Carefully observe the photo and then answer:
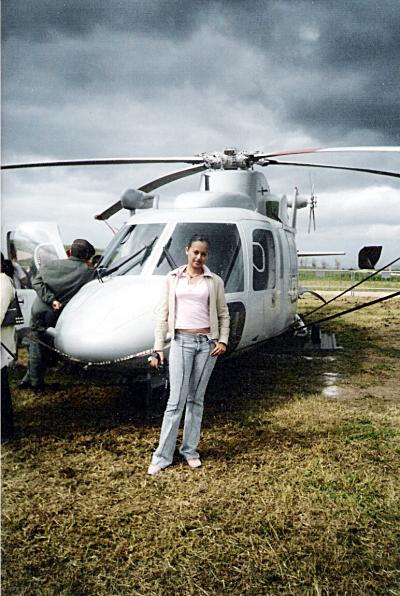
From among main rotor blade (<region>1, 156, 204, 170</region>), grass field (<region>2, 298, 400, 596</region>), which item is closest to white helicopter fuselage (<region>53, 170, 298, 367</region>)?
main rotor blade (<region>1, 156, 204, 170</region>)

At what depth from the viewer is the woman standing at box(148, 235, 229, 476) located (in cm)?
351

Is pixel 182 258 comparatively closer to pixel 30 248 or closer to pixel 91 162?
pixel 91 162

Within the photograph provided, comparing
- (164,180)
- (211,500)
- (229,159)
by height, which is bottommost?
(211,500)

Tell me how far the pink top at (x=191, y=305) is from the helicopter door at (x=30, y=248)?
371cm

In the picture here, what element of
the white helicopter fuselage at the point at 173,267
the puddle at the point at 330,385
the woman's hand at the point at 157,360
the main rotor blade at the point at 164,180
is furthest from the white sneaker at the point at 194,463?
the main rotor blade at the point at 164,180

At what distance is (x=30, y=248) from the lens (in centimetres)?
688

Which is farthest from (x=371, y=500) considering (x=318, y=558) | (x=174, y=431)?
(x=174, y=431)

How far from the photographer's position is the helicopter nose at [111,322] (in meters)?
4.16

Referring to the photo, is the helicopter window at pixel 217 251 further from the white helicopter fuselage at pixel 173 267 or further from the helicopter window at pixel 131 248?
the helicopter window at pixel 131 248

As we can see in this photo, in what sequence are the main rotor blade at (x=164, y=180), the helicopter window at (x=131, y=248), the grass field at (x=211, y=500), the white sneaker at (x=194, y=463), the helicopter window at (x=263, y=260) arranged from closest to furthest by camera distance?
the grass field at (x=211, y=500)
the white sneaker at (x=194, y=463)
the helicopter window at (x=131, y=248)
the helicopter window at (x=263, y=260)
the main rotor blade at (x=164, y=180)

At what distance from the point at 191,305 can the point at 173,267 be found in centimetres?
130

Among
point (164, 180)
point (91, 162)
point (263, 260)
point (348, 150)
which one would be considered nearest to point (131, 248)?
point (91, 162)

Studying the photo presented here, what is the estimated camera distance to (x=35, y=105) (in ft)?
11.0

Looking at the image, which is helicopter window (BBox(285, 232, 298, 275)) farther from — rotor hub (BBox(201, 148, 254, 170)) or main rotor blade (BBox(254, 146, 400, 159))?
main rotor blade (BBox(254, 146, 400, 159))
